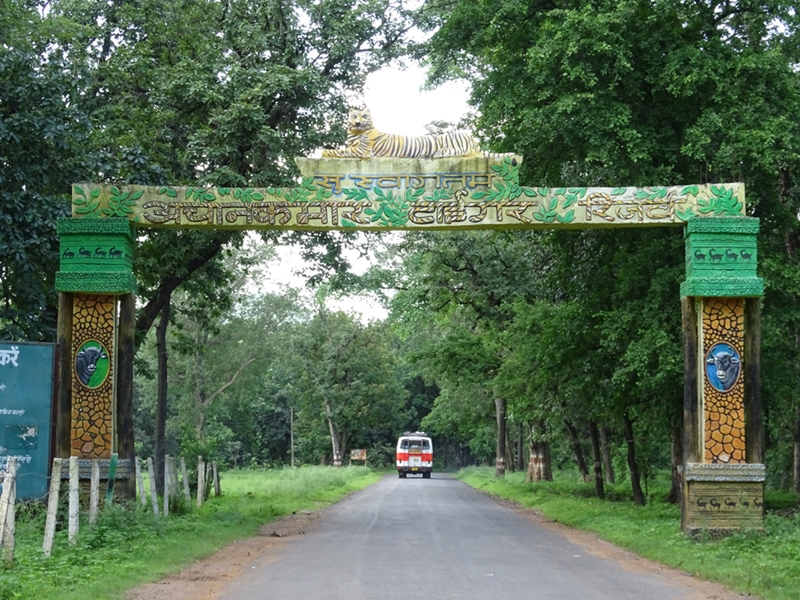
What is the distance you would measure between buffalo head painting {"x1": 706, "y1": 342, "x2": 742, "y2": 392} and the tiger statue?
4930mm

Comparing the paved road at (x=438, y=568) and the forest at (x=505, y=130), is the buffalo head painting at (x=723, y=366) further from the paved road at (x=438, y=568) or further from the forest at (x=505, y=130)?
the paved road at (x=438, y=568)

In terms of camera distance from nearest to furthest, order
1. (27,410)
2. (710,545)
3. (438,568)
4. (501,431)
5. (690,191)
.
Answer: (438,568) < (27,410) < (710,545) < (690,191) < (501,431)

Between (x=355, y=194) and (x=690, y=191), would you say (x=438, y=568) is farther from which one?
(x=690, y=191)

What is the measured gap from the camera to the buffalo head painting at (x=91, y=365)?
1462 cm

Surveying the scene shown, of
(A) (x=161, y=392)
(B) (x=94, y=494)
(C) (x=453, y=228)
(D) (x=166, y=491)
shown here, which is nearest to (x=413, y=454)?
(A) (x=161, y=392)

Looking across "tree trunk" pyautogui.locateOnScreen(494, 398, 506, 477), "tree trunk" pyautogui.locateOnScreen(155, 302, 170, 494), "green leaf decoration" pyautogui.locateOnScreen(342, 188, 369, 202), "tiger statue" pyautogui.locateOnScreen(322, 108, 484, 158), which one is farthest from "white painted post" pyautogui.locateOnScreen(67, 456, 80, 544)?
"tree trunk" pyautogui.locateOnScreen(494, 398, 506, 477)

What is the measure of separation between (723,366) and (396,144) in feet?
20.9

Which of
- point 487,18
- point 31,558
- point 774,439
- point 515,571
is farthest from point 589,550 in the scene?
point 774,439

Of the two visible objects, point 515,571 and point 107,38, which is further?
point 107,38

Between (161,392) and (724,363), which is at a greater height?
(724,363)

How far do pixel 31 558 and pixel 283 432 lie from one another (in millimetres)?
63889

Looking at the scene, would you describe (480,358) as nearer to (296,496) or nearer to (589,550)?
(296,496)

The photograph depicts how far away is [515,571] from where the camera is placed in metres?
11.2

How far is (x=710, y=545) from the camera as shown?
43.4 feet
